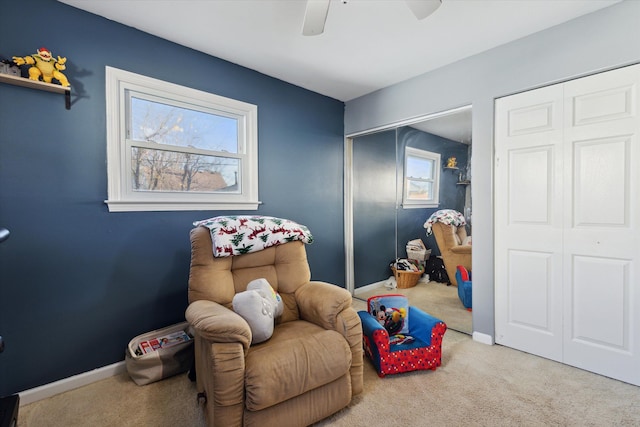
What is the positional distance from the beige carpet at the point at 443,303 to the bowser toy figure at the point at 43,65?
128 inches

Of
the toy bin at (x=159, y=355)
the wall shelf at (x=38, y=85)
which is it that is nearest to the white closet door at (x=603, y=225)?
the toy bin at (x=159, y=355)

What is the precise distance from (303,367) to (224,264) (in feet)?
2.71

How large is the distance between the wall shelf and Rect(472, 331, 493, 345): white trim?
340 cm

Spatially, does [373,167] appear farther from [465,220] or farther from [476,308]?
[476,308]

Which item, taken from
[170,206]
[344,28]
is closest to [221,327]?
[170,206]

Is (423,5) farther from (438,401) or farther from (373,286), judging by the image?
(373,286)

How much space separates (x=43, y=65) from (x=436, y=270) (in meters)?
3.30

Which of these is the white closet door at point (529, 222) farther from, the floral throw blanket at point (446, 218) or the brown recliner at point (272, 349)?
the brown recliner at point (272, 349)

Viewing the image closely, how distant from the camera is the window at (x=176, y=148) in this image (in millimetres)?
2068

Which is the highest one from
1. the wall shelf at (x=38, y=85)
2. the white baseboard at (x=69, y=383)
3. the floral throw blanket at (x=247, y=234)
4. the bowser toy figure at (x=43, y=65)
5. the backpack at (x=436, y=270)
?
the bowser toy figure at (x=43, y=65)

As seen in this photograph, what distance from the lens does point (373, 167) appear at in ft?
11.7

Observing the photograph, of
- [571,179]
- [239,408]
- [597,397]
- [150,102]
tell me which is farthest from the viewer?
[150,102]

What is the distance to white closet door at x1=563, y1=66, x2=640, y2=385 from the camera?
1.85 m

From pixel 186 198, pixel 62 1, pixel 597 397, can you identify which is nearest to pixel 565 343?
pixel 597 397
